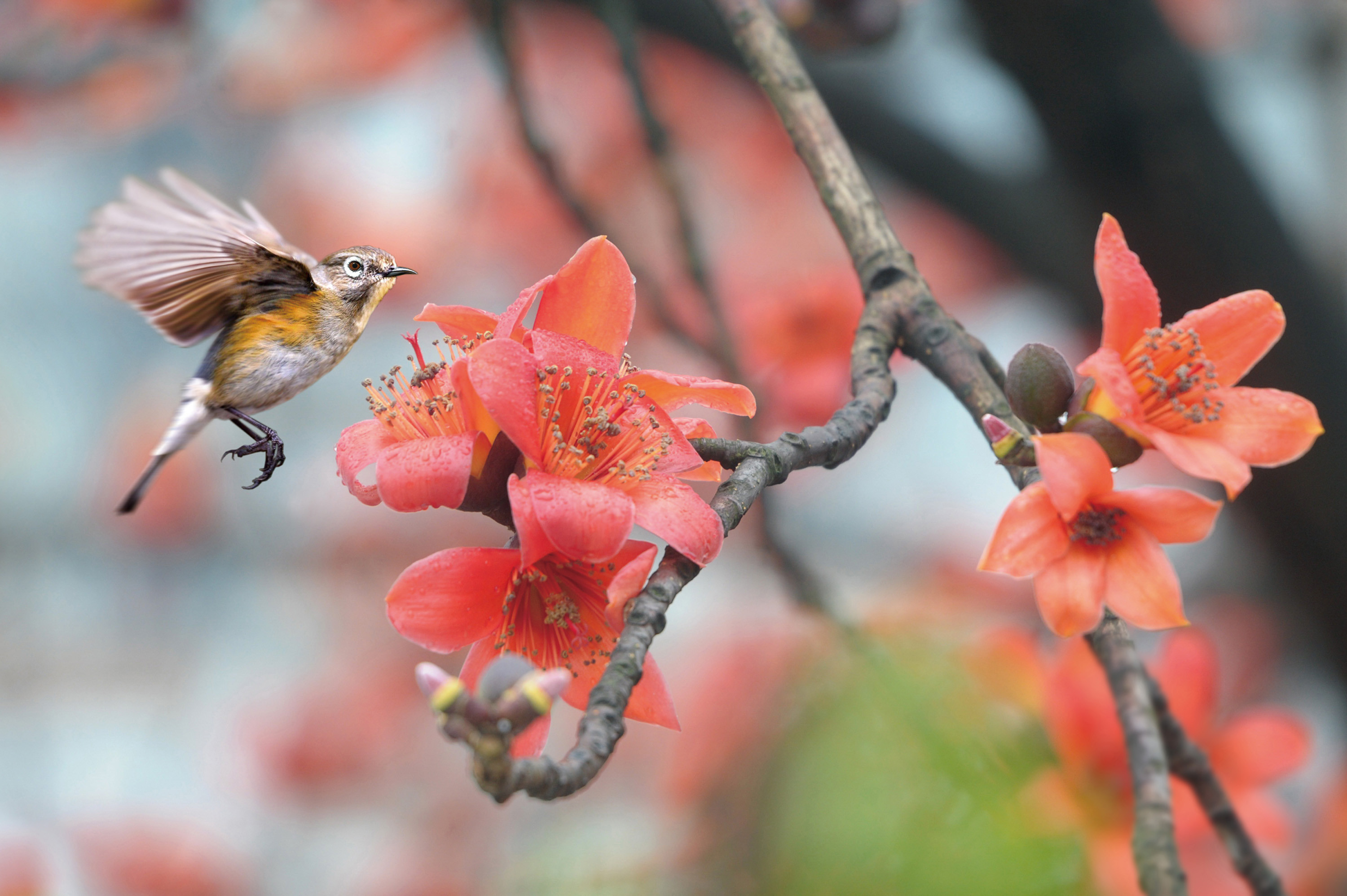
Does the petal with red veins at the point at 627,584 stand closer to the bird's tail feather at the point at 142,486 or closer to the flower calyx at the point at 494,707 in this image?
the flower calyx at the point at 494,707

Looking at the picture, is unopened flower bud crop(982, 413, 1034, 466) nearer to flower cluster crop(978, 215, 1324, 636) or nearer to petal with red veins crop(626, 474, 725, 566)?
flower cluster crop(978, 215, 1324, 636)

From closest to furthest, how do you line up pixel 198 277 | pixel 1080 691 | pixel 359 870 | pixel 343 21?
pixel 198 277 < pixel 1080 691 < pixel 359 870 < pixel 343 21

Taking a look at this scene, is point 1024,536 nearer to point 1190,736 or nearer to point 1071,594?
point 1071,594

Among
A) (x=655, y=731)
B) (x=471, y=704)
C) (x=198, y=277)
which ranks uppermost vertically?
(x=198, y=277)

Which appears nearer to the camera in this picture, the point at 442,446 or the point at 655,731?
the point at 442,446

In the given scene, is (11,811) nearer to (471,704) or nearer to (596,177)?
(596,177)

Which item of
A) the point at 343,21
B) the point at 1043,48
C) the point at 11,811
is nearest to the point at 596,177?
the point at 343,21
